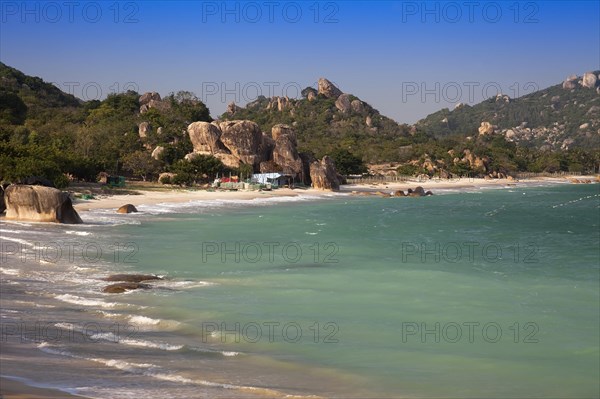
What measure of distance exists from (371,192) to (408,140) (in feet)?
235

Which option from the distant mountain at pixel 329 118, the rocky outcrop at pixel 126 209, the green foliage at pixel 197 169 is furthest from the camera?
the distant mountain at pixel 329 118

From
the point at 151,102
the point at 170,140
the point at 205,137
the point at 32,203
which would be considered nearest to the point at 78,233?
the point at 32,203

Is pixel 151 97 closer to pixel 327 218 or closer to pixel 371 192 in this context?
pixel 371 192

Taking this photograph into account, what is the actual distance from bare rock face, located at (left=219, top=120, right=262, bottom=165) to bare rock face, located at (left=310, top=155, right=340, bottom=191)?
22.7 feet

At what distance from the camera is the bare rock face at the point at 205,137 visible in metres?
76.4

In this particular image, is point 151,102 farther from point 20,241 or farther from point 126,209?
point 20,241

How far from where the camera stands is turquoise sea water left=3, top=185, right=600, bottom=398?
1016 centimetres

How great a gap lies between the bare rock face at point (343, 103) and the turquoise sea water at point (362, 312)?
470 feet

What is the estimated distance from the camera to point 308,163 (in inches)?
3184

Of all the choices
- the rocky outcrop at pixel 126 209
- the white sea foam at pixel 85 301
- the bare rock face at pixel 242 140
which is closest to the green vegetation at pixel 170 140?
the bare rock face at pixel 242 140

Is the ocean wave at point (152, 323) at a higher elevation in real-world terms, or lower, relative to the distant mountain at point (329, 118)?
lower

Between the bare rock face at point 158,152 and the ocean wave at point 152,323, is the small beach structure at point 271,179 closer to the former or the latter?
the bare rock face at point 158,152

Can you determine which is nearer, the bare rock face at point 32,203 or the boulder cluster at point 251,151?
the bare rock face at point 32,203

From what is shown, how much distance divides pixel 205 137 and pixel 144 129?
35.4 feet
